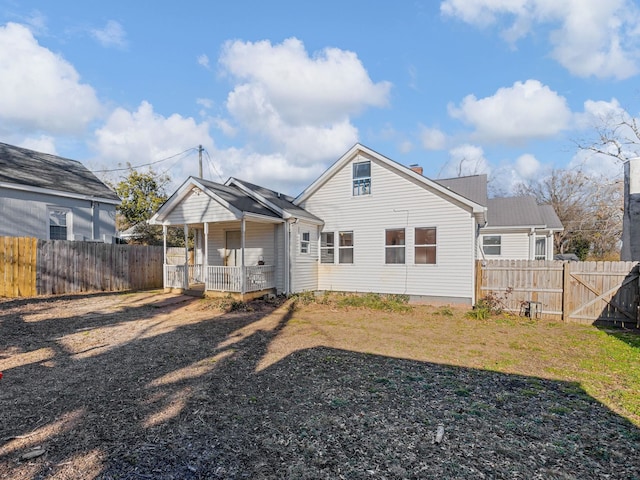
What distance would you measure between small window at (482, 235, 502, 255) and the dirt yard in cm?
1127

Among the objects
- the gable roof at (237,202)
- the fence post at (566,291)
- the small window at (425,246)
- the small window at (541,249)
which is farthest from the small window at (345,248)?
the small window at (541,249)

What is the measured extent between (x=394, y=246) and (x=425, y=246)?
116 cm

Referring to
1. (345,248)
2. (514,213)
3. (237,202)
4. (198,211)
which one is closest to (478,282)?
(345,248)

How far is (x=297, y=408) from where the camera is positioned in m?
4.23

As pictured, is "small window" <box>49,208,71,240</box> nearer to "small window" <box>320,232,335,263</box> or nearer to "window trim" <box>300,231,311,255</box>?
"window trim" <box>300,231,311,255</box>

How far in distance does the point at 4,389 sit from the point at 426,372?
6082 millimetres

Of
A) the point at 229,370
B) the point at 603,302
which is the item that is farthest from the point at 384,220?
the point at 229,370

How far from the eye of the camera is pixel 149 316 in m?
9.94

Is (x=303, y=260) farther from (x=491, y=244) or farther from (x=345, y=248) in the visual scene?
(x=491, y=244)

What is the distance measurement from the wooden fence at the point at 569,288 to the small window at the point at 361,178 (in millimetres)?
5128

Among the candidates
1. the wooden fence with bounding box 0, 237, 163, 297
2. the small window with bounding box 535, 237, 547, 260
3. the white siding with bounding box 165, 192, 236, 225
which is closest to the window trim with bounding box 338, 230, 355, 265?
the white siding with bounding box 165, 192, 236, 225

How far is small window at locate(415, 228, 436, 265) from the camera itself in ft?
41.5

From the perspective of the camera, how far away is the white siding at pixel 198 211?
12576 mm

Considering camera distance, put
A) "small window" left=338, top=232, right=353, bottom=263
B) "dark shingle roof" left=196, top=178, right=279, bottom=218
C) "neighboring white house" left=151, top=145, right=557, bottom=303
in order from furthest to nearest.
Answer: "small window" left=338, top=232, right=353, bottom=263, "dark shingle roof" left=196, top=178, right=279, bottom=218, "neighboring white house" left=151, top=145, right=557, bottom=303
